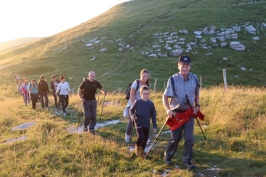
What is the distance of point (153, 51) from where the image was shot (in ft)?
169

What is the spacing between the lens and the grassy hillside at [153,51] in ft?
139

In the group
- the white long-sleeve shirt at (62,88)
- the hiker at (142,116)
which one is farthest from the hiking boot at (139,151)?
the white long-sleeve shirt at (62,88)

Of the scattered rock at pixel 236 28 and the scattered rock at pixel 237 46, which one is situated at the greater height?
the scattered rock at pixel 236 28

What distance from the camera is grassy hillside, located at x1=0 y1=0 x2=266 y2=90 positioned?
42.2 meters

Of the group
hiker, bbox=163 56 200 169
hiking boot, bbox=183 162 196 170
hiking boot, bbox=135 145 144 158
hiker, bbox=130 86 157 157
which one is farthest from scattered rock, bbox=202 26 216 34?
hiking boot, bbox=183 162 196 170

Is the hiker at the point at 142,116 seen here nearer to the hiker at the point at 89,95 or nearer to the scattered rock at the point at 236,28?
the hiker at the point at 89,95

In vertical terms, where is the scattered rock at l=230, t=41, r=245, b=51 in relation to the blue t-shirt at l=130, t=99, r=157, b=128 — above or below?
below

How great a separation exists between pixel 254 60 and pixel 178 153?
4243 centimetres

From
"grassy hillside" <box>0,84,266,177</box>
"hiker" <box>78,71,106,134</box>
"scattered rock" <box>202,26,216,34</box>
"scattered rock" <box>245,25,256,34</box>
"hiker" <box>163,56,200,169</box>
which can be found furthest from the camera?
"scattered rock" <box>202,26,216,34</box>

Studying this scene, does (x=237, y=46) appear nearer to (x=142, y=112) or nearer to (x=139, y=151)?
(x=142, y=112)

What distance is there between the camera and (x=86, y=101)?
11.0 meters

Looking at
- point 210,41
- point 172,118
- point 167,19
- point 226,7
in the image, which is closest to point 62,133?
point 172,118

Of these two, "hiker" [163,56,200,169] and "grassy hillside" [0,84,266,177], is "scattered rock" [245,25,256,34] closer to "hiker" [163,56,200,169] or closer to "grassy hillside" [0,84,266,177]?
"grassy hillside" [0,84,266,177]

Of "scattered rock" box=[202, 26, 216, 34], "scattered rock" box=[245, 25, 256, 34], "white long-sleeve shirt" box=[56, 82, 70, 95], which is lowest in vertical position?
"white long-sleeve shirt" box=[56, 82, 70, 95]
